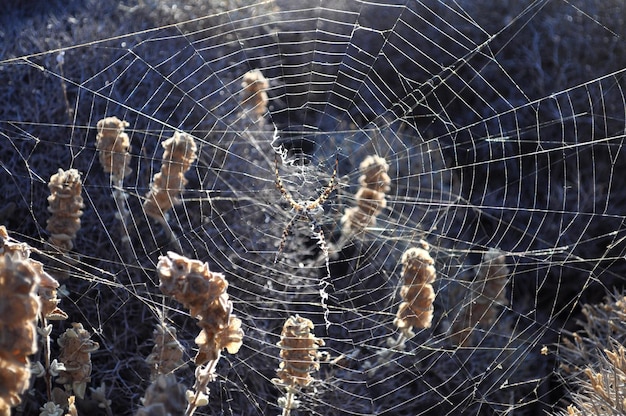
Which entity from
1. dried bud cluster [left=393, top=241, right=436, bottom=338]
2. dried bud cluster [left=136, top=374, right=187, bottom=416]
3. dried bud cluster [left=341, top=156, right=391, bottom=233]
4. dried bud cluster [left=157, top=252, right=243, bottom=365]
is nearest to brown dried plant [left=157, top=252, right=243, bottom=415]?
dried bud cluster [left=157, top=252, right=243, bottom=365]

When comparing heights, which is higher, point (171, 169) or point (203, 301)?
point (171, 169)

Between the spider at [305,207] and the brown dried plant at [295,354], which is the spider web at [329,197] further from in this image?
the brown dried plant at [295,354]

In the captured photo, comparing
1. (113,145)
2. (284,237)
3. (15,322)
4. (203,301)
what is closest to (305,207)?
(284,237)

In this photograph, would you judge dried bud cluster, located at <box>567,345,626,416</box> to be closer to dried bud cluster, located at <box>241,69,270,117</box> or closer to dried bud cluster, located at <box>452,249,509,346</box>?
dried bud cluster, located at <box>452,249,509,346</box>

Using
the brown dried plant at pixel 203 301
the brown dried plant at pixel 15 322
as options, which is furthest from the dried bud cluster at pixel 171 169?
the brown dried plant at pixel 15 322

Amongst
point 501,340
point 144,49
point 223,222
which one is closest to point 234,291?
point 223,222

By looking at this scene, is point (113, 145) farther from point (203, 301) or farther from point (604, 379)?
point (604, 379)
